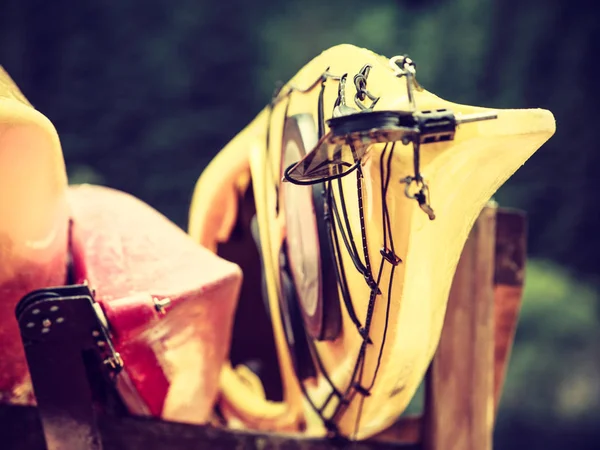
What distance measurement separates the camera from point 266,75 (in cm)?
327

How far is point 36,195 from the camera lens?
0.63 metres

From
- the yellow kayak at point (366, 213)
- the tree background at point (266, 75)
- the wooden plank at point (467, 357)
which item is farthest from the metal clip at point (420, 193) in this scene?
the tree background at point (266, 75)

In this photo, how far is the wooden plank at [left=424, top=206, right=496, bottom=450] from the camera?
0.71 metres

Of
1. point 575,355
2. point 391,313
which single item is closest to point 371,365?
point 391,313

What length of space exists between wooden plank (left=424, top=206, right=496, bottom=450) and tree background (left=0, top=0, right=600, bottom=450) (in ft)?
8.02

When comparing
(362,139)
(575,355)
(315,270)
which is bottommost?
(575,355)

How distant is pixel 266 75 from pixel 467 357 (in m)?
2.71

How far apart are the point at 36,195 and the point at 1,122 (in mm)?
95

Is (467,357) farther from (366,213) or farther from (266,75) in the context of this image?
(266,75)

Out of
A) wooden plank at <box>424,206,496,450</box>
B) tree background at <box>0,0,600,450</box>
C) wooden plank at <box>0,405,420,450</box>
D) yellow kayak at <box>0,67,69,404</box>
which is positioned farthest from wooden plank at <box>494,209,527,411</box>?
tree background at <box>0,0,600,450</box>

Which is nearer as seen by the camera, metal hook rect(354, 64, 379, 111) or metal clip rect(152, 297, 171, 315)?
metal hook rect(354, 64, 379, 111)

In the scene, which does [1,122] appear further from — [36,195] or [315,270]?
[315,270]

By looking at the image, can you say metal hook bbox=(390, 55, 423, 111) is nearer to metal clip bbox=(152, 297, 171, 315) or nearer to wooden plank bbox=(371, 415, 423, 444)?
metal clip bbox=(152, 297, 171, 315)

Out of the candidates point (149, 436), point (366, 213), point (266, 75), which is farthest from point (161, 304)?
point (266, 75)
